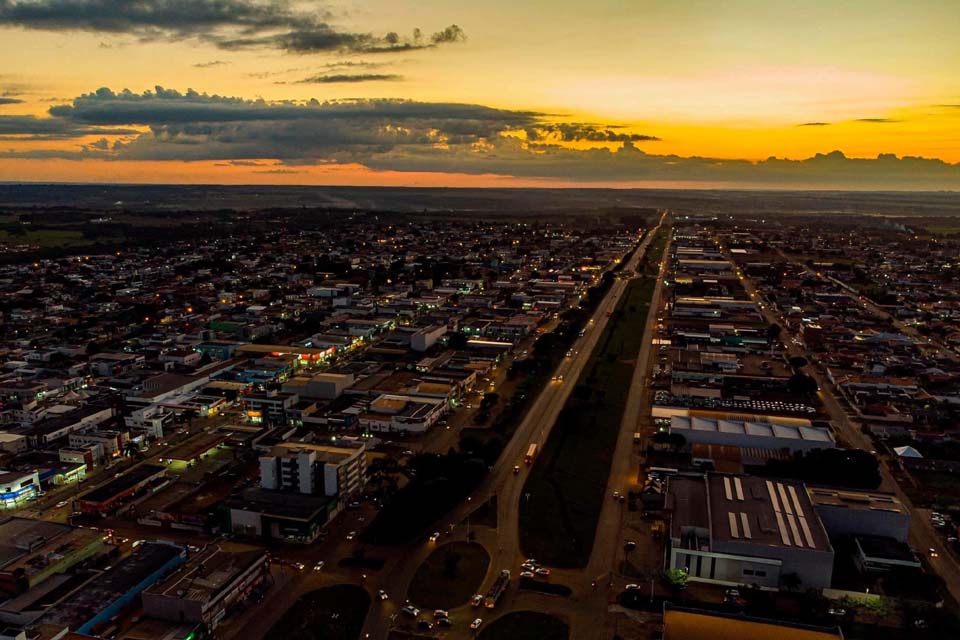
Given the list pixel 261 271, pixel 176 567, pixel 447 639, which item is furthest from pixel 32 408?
pixel 261 271

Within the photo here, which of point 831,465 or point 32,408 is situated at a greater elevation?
point 831,465

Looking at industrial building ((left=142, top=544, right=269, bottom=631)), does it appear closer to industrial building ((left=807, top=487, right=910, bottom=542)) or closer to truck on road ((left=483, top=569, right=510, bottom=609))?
truck on road ((left=483, top=569, right=510, bottom=609))

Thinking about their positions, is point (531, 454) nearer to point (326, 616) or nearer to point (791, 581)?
point (791, 581)

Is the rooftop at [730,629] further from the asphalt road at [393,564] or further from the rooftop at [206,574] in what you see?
the rooftop at [206,574]

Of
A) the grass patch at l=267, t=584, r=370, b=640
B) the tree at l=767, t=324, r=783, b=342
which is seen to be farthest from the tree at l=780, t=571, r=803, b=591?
the tree at l=767, t=324, r=783, b=342

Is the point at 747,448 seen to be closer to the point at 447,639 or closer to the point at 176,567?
the point at 447,639

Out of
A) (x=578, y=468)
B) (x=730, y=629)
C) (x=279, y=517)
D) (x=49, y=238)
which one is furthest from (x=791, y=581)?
(x=49, y=238)

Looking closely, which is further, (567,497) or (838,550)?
(567,497)

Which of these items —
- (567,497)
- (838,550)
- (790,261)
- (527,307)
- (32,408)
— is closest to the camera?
(838,550)

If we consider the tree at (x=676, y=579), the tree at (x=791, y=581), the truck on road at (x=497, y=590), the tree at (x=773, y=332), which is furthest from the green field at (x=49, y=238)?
the tree at (x=791, y=581)
